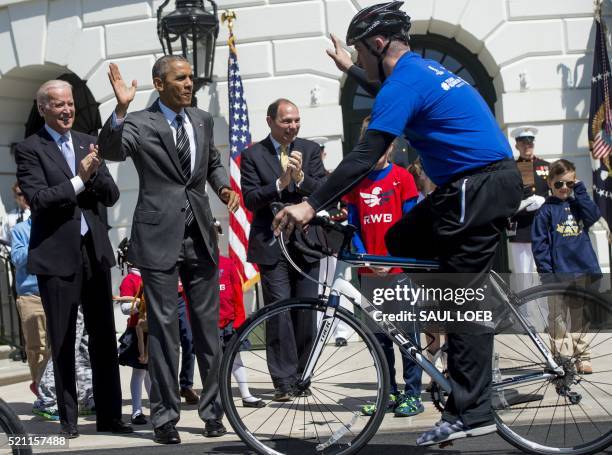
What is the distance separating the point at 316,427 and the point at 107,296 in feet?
6.75

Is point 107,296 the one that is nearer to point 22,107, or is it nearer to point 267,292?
point 267,292

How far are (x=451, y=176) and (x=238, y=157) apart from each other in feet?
21.0

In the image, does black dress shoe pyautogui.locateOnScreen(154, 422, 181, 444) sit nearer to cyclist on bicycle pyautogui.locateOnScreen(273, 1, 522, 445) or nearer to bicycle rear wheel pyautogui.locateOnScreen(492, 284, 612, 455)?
cyclist on bicycle pyautogui.locateOnScreen(273, 1, 522, 445)

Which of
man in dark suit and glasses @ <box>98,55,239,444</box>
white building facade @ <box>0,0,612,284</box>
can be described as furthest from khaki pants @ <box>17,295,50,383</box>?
white building facade @ <box>0,0,612,284</box>

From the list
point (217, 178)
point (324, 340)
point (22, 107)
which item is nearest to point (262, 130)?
point (22, 107)

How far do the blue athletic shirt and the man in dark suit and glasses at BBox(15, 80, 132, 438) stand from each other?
222cm

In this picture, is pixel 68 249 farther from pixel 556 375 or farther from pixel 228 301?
pixel 556 375

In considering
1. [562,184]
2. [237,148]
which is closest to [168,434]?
[562,184]

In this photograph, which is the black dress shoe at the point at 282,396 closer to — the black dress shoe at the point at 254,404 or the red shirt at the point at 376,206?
the black dress shoe at the point at 254,404

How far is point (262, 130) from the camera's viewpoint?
11.6 m

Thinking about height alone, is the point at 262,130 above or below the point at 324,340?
above

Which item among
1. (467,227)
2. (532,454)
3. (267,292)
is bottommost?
(532,454)

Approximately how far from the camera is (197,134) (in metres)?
6.14

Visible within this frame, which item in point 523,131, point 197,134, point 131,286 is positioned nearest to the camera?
point 197,134
